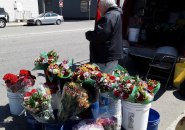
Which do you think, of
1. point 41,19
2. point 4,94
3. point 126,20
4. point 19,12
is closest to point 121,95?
point 4,94

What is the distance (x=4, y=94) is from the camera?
584cm

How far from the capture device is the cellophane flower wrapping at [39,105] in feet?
11.9

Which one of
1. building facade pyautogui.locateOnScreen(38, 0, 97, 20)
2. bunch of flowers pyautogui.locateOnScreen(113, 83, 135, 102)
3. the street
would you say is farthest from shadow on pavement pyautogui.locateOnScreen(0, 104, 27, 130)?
building facade pyautogui.locateOnScreen(38, 0, 97, 20)

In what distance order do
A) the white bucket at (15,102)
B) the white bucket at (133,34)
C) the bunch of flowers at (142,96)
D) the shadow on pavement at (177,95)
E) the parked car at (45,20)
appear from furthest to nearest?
the parked car at (45,20)
the white bucket at (133,34)
the shadow on pavement at (177,95)
the white bucket at (15,102)
the bunch of flowers at (142,96)

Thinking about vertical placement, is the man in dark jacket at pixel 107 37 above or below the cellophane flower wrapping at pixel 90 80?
above

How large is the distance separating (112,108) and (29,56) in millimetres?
6272

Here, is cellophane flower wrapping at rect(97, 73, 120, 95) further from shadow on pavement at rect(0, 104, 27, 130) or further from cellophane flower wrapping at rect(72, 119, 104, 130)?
shadow on pavement at rect(0, 104, 27, 130)

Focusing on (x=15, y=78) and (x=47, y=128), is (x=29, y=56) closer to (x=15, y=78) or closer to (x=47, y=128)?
(x=15, y=78)

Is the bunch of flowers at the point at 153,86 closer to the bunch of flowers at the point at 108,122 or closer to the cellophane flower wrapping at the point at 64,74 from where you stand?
the bunch of flowers at the point at 108,122

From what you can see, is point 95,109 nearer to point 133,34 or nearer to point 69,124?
point 69,124

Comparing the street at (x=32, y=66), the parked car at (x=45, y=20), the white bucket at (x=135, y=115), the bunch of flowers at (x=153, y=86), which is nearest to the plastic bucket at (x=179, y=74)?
the street at (x=32, y=66)

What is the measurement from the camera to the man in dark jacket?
4.17 metres

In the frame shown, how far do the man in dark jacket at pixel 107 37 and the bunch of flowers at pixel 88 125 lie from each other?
1.16 metres

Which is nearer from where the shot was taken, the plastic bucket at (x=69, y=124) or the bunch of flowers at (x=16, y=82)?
the plastic bucket at (x=69, y=124)
